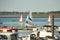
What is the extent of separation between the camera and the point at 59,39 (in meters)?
6.32

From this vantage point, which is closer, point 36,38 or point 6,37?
point 6,37

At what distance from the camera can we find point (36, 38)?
610 centimetres

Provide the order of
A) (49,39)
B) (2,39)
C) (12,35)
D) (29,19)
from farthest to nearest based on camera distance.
A: (29,19) < (12,35) < (2,39) < (49,39)

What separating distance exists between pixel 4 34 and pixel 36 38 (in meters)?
1.00

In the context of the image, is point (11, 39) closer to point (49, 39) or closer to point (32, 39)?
point (32, 39)

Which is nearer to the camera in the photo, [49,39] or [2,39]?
[49,39]

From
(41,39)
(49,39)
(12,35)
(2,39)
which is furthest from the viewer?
(41,39)

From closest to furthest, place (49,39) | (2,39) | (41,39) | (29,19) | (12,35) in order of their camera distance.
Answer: (49,39)
(2,39)
(12,35)
(41,39)
(29,19)

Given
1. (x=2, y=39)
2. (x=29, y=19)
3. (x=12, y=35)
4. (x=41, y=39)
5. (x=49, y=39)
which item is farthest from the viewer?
(x=29, y=19)

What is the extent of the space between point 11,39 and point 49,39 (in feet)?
4.75

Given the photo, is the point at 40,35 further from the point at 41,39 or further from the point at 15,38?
the point at 15,38

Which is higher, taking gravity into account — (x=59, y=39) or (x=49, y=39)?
(x=49, y=39)

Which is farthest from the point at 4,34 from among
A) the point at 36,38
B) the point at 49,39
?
the point at 49,39

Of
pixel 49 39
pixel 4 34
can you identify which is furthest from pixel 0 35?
pixel 49 39
